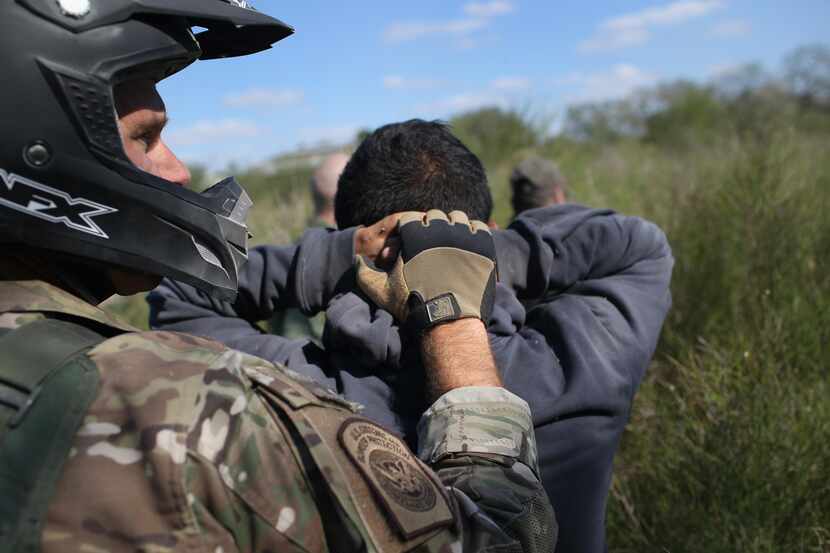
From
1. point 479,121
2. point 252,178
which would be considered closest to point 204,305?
point 479,121

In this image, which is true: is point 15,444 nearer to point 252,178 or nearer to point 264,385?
point 264,385

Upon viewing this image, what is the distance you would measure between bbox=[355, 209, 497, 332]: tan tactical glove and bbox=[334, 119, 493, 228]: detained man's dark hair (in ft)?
0.42

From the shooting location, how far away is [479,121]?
35.2 ft

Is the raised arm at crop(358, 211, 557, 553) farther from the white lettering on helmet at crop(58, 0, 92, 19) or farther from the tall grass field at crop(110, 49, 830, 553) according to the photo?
the tall grass field at crop(110, 49, 830, 553)

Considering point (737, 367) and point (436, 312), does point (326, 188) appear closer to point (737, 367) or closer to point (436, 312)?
point (737, 367)

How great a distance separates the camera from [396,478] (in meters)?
1.21

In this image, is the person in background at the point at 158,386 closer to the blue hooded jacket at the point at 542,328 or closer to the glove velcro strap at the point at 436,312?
the glove velcro strap at the point at 436,312

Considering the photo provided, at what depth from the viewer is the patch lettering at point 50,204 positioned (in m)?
1.30

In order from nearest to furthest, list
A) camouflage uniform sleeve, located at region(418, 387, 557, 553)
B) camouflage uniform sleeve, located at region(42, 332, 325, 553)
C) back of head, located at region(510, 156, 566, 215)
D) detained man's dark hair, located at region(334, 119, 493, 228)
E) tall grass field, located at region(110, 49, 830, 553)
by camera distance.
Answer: camouflage uniform sleeve, located at region(42, 332, 325, 553), camouflage uniform sleeve, located at region(418, 387, 557, 553), detained man's dark hair, located at region(334, 119, 493, 228), tall grass field, located at region(110, 49, 830, 553), back of head, located at region(510, 156, 566, 215)

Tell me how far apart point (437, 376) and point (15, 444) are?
85cm

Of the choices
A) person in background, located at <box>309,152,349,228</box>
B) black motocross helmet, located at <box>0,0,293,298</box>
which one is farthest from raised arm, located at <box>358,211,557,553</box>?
person in background, located at <box>309,152,349,228</box>

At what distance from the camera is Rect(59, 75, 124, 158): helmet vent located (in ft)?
4.30

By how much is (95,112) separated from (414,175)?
844 millimetres

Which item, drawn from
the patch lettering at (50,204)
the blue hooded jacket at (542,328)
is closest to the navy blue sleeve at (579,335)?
the blue hooded jacket at (542,328)
